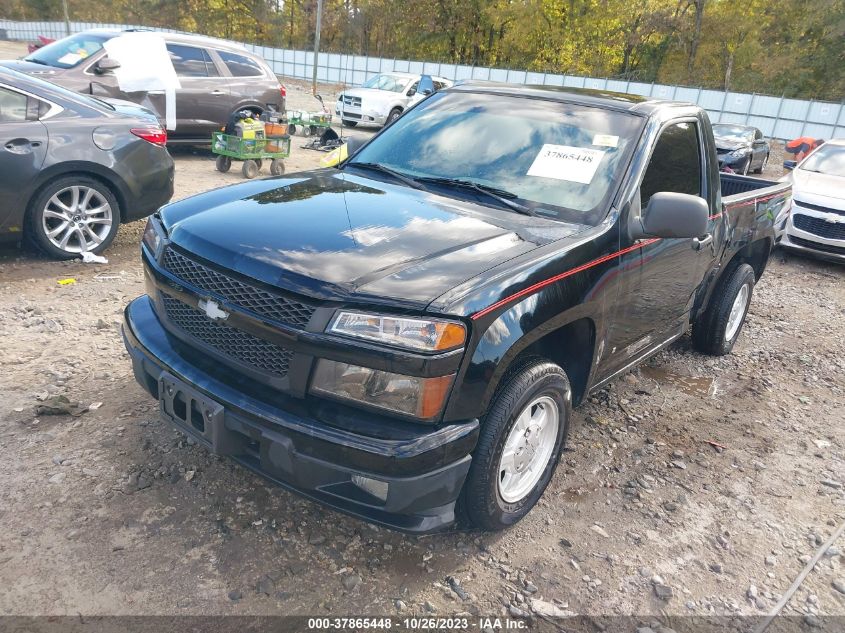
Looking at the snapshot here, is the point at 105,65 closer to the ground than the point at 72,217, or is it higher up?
higher up

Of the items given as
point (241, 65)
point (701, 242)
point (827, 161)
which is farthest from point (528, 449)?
point (241, 65)

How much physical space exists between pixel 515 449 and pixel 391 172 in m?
1.68

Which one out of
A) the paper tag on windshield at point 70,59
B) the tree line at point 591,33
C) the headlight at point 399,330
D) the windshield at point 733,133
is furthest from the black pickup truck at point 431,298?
the tree line at point 591,33

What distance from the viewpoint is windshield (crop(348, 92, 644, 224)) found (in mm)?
3213

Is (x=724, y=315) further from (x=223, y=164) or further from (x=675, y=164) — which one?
(x=223, y=164)

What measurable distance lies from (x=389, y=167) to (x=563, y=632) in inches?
97.6

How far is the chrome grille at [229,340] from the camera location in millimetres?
2396

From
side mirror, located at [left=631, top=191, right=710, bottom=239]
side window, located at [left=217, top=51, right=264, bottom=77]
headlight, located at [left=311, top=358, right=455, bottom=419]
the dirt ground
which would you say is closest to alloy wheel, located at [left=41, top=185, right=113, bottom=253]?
the dirt ground

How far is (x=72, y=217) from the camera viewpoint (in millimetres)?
5637

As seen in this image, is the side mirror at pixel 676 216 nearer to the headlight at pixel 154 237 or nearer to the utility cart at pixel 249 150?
the headlight at pixel 154 237

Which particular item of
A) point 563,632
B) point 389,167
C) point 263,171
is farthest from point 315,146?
point 563,632

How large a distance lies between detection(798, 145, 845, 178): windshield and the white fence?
14859 millimetres

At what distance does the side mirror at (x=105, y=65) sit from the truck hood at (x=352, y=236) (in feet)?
26.3

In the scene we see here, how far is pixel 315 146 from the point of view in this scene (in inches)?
542
